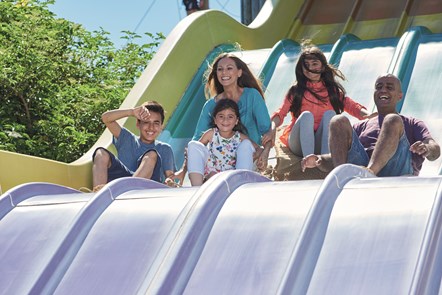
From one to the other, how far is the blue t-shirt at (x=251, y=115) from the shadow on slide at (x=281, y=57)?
2.83 feet

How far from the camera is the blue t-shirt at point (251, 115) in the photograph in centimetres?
644

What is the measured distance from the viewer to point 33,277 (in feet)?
13.9

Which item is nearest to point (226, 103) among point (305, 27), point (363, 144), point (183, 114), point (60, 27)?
point (363, 144)

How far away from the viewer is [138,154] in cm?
635

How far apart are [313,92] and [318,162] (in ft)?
4.05

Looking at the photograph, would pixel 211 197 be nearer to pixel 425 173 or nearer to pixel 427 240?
pixel 427 240

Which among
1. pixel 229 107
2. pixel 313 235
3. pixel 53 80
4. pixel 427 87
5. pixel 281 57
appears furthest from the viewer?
pixel 53 80

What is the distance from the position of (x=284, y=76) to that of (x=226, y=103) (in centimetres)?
173

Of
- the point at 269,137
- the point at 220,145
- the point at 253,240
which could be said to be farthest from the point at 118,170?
the point at 253,240

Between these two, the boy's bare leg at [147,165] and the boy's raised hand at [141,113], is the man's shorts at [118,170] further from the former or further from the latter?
the boy's raised hand at [141,113]

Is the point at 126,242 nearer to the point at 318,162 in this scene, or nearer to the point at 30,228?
the point at 30,228

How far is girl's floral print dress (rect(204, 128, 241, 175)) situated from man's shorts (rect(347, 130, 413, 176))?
2.80 feet

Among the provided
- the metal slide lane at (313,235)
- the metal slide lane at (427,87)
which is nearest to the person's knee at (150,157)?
the metal slide lane at (427,87)

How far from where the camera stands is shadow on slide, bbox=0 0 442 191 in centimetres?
682
